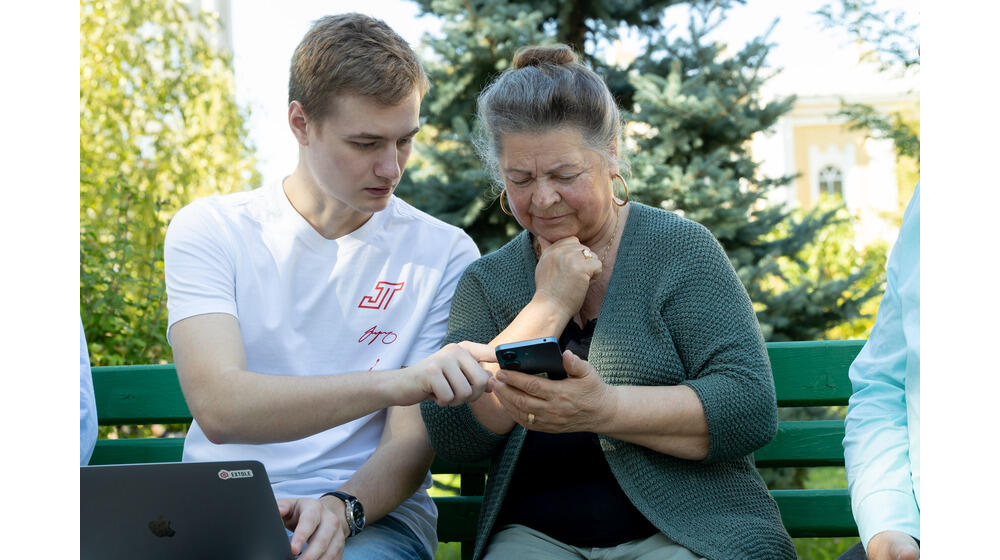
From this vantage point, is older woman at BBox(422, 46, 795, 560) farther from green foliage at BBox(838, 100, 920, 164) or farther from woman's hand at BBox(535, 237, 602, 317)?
green foliage at BBox(838, 100, 920, 164)

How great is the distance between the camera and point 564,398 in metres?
1.99

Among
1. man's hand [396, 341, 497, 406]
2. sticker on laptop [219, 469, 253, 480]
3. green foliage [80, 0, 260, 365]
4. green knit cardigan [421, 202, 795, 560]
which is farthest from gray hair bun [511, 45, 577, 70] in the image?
green foliage [80, 0, 260, 365]

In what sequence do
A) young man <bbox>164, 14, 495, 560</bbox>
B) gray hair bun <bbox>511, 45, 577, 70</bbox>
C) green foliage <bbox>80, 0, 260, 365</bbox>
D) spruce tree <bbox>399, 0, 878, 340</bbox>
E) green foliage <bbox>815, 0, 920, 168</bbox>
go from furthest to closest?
green foliage <bbox>815, 0, 920, 168</bbox> → spruce tree <bbox>399, 0, 878, 340</bbox> → green foliage <bbox>80, 0, 260, 365</bbox> → gray hair bun <bbox>511, 45, 577, 70</bbox> → young man <bbox>164, 14, 495, 560</bbox>

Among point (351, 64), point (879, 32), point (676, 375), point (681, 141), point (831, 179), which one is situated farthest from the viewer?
point (831, 179)

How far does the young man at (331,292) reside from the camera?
86.0 inches

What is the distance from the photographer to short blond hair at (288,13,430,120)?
237cm

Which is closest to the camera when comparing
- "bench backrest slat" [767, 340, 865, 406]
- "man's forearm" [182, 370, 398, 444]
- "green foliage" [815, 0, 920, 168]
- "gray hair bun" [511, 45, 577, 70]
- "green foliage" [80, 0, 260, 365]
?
"man's forearm" [182, 370, 398, 444]

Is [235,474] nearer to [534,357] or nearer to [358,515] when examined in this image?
[358,515]

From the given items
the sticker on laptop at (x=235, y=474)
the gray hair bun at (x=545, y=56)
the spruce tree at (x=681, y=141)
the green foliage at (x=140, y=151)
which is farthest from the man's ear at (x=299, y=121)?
the spruce tree at (x=681, y=141)

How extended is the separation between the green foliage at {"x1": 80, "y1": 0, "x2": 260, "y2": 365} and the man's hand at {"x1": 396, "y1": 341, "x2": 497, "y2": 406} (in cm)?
256

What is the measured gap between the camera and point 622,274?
2324 millimetres

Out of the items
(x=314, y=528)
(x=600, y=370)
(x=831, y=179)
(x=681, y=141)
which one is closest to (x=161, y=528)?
(x=314, y=528)

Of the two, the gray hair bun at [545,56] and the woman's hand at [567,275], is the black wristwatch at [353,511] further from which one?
the gray hair bun at [545,56]

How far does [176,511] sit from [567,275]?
1.03 m
